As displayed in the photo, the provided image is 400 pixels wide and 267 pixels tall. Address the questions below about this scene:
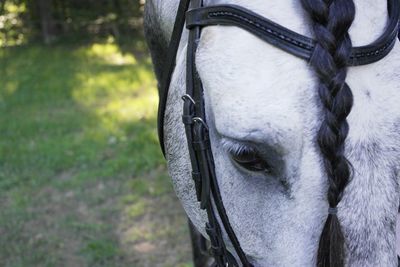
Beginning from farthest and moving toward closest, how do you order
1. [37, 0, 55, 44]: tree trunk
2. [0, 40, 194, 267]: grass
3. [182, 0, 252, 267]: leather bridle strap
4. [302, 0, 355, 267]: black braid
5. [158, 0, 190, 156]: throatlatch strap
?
[37, 0, 55, 44]: tree trunk < [0, 40, 194, 267]: grass < [158, 0, 190, 156]: throatlatch strap < [182, 0, 252, 267]: leather bridle strap < [302, 0, 355, 267]: black braid

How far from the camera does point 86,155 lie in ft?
17.0

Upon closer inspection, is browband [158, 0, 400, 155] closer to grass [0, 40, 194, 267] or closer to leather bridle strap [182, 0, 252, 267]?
leather bridle strap [182, 0, 252, 267]

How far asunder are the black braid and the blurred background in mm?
2713

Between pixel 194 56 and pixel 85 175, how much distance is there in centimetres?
366

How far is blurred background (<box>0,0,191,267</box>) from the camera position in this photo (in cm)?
388

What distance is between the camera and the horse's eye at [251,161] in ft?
3.81

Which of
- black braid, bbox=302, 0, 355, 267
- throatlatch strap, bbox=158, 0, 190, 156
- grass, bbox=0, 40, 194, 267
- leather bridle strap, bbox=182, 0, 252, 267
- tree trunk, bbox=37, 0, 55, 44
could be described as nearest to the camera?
black braid, bbox=302, 0, 355, 267

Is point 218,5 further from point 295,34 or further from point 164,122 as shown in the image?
point 164,122

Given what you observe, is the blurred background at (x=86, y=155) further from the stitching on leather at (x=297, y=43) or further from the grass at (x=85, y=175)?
the stitching on leather at (x=297, y=43)

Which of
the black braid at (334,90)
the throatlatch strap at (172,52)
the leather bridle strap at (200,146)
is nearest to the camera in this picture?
the black braid at (334,90)

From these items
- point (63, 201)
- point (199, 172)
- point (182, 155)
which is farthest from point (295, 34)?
point (63, 201)

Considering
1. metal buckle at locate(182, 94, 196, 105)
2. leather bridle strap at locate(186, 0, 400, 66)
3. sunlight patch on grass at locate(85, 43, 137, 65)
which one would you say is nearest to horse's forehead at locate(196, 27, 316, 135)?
leather bridle strap at locate(186, 0, 400, 66)

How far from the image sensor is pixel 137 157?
16.7 ft

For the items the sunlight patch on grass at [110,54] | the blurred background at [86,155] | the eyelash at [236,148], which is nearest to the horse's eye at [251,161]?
the eyelash at [236,148]
